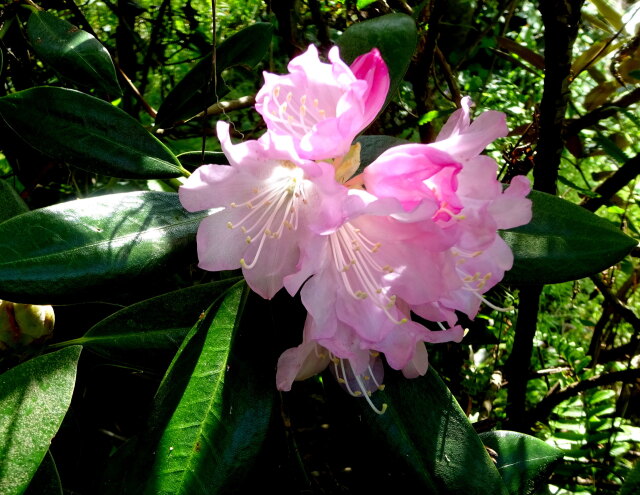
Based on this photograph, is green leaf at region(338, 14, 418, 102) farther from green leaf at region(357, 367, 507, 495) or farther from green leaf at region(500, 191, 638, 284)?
green leaf at region(357, 367, 507, 495)

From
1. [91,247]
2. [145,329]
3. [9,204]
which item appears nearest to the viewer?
[91,247]

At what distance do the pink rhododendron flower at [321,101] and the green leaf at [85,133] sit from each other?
0.84 feet

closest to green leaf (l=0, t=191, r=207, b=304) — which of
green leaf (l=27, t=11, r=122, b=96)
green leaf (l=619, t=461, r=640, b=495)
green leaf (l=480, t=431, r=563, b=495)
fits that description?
green leaf (l=27, t=11, r=122, b=96)

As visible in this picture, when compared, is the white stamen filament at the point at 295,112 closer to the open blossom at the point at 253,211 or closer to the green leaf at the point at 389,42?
the open blossom at the point at 253,211

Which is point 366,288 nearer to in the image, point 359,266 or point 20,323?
point 359,266

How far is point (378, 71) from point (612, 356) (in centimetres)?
115

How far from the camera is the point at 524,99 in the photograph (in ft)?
5.85

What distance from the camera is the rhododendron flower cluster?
2.13 ft

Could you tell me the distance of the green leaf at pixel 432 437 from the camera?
0.75 meters

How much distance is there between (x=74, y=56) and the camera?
3.43ft

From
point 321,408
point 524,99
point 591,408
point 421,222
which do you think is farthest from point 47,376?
point 524,99

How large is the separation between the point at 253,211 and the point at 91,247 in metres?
0.20

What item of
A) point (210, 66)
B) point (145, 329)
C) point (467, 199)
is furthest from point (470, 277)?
point (210, 66)

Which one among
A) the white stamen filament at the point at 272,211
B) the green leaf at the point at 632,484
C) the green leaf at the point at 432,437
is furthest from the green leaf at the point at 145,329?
the green leaf at the point at 632,484
